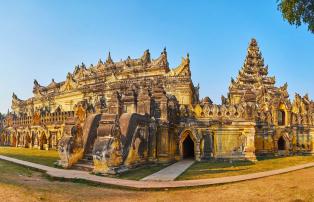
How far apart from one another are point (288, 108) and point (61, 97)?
37147mm

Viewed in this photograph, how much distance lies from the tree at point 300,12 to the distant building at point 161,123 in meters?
8.52

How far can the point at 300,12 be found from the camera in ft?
39.5

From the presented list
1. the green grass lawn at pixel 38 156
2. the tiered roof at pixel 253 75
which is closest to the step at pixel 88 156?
the green grass lawn at pixel 38 156

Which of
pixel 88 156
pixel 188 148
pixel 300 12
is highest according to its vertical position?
pixel 300 12

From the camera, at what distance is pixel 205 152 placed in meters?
21.4

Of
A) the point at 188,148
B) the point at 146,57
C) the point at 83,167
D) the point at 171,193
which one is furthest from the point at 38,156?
the point at 146,57

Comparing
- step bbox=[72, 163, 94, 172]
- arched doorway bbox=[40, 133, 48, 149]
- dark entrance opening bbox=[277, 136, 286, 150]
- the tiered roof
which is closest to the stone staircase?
step bbox=[72, 163, 94, 172]

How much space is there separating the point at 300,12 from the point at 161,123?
1001cm

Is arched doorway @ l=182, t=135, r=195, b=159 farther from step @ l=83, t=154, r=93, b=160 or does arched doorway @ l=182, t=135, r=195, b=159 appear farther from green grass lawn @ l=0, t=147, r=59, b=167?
green grass lawn @ l=0, t=147, r=59, b=167

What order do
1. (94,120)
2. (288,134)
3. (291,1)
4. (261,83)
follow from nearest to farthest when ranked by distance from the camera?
1. (291,1)
2. (94,120)
3. (288,134)
4. (261,83)

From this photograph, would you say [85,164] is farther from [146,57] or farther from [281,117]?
[146,57]

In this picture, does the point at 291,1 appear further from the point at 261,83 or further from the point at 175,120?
the point at 261,83

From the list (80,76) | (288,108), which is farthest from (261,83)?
(80,76)

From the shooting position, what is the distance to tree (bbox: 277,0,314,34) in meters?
11.9
